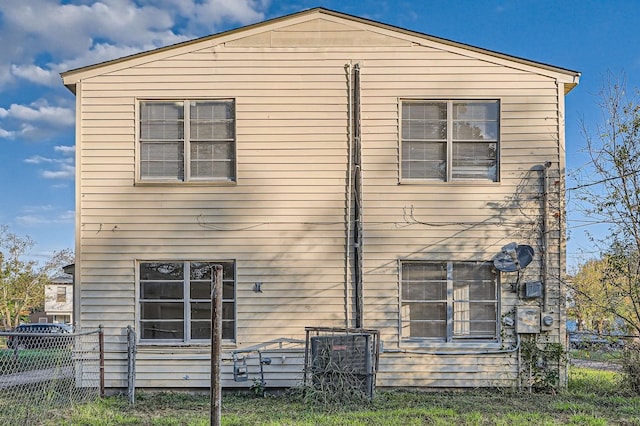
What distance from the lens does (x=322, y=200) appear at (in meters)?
8.55

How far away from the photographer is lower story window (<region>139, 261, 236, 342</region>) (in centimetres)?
853

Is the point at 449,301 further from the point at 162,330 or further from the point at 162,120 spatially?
the point at 162,120

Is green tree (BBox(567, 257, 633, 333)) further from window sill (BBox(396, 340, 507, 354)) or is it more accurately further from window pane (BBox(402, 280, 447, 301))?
window pane (BBox(402, 280, 447, 301))

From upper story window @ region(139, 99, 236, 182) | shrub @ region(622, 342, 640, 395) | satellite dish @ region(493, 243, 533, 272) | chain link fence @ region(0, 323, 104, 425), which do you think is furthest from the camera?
upper story window @ region(139, 99, 236, 182)

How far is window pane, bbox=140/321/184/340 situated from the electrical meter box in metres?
5.51

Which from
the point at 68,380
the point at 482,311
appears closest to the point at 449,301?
the point at 482,311

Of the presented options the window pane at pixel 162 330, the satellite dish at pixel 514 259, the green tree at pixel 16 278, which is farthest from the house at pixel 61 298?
the satellite dish at pixel 514 259

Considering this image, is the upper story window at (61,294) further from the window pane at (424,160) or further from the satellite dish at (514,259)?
the satellite dish at (514,259)

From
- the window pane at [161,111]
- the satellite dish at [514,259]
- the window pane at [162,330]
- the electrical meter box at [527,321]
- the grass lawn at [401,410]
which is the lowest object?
the grass lawn at [401,410]

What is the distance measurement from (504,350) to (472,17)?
6.16 metres

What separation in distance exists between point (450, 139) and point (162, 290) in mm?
5445

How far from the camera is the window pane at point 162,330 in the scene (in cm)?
855

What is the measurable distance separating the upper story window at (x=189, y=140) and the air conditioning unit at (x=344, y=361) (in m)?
3.19

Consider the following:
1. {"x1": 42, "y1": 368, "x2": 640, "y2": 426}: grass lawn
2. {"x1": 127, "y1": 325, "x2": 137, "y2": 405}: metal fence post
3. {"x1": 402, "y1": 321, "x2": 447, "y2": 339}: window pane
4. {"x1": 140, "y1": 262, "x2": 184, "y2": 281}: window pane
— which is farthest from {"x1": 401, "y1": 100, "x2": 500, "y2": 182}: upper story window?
{"x1": 127, "y1": 325, "x2": 137, "y2": 405}: metal fence post
